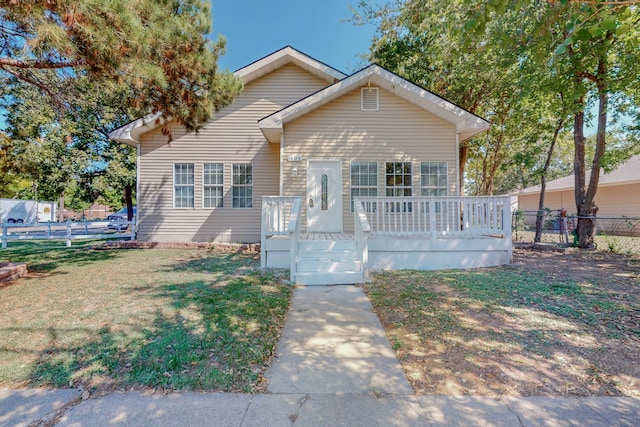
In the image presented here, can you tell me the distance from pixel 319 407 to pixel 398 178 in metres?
7.29

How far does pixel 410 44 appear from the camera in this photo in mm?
10883

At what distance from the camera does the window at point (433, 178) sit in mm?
8492

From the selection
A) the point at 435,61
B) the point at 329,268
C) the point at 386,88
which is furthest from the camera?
the point at 435,61

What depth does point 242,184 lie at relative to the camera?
32.1 ft

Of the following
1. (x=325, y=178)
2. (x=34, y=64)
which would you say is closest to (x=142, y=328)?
→ (x=34, y=64)

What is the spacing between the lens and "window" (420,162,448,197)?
27.9 ft

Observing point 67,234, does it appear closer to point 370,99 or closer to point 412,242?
point 370,99

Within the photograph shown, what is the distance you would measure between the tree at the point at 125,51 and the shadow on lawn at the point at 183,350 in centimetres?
366

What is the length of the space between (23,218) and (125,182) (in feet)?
75.1

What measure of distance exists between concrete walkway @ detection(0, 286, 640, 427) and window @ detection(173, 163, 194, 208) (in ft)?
26.4

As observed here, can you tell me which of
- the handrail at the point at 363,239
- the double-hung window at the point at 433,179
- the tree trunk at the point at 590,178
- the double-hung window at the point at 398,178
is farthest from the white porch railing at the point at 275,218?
the tree trunk at the point at 590,178

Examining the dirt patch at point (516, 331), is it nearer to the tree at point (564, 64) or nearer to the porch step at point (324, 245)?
the porch step at point (324, 245)

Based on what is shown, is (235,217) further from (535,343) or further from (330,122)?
(535,343)

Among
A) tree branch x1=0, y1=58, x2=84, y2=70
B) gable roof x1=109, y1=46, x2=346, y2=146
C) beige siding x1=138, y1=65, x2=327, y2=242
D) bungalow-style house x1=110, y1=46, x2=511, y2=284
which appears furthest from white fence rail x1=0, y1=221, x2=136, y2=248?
tree branch x1=0, y1=58, x2=84, y2=70
